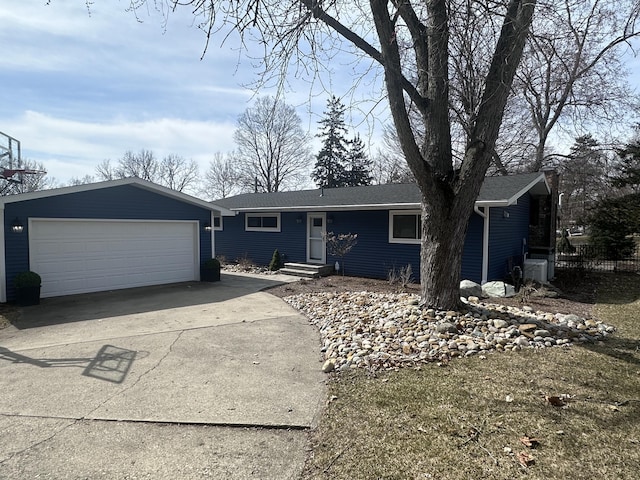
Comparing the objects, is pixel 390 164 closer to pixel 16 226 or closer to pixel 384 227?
pixel 384 227

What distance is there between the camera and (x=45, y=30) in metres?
5.66

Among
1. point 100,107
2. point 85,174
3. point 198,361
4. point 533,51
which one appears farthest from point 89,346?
point 85,174

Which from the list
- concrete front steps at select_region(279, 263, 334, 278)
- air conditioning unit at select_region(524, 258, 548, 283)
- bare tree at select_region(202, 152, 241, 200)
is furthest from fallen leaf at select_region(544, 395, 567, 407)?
bare tree at select_region(202, 152, 241, 200)

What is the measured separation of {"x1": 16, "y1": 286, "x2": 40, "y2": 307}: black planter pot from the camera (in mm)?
7777

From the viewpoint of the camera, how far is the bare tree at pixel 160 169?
39.1m

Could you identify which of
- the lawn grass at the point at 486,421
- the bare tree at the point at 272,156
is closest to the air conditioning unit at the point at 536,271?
the lawn grass at the point at 486,421

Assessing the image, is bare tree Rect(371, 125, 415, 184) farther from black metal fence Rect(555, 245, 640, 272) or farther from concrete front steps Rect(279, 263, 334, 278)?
concrete front steps Rect(279, 263, 334, 278)

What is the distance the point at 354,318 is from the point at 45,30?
21.5ft

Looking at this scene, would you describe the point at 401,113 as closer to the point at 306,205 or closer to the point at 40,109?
the point at 306,205

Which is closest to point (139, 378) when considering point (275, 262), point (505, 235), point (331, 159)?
point (275, 262)

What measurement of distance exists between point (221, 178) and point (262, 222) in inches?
990

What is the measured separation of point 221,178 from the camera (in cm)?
3794

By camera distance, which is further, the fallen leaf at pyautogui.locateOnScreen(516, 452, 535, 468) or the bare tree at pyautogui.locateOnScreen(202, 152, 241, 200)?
the bare tree at pyautogui.locateOnScreen(202, 152, 241, 200)

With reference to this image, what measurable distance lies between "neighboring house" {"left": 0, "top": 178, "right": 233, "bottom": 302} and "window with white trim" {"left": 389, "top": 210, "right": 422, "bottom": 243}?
522 centimetres
